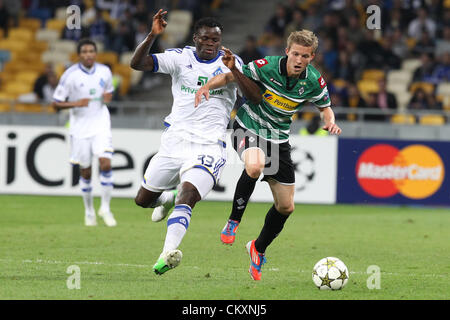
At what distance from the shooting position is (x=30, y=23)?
25.8 meters

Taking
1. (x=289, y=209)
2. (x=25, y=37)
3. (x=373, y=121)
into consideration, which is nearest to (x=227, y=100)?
(x=289, y=209)

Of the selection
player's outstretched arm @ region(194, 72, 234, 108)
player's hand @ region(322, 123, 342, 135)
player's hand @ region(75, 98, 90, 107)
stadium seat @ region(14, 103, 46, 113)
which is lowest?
stadium seat @ region(14, 103, 46, 113)

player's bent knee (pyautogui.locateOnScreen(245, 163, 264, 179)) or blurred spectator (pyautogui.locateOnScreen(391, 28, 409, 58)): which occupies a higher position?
blurred spectator (pyautogui.locateOnScreen(391, 28, 409, 58))

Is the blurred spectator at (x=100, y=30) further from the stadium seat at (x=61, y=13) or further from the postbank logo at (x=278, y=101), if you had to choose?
the postbank logo at (x=278, y=101)

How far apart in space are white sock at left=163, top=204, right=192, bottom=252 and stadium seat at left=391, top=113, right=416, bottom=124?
1162 cm

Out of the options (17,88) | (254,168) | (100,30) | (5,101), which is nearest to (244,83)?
(254,168)

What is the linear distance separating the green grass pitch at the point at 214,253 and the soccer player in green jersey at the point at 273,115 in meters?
0.60

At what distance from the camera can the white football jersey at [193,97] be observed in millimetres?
8531

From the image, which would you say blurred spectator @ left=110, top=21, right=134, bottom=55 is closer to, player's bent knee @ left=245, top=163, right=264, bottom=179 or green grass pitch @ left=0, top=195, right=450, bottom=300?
green grass pitch @ left=0, top=195, right=450, bottom=300

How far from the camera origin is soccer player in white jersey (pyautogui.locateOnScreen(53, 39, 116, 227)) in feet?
43.5

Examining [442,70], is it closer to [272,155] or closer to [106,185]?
[106,185]

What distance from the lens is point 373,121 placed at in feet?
63.0

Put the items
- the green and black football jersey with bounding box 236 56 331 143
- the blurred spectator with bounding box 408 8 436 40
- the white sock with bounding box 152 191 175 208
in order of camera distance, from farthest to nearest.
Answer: the blurred spectator with bounding box 408 8 436 40, the white sock with bounding box 152 191 175 208, the green and black football jersey with bounding box 236 56 331 143

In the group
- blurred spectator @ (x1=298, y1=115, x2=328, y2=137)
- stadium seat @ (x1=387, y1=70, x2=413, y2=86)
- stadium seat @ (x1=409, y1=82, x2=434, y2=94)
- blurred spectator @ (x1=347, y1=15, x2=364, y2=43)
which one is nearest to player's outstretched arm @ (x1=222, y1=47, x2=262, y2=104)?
blurred spectator @ (x1=298, y1=115, x2=328, y2=137)
